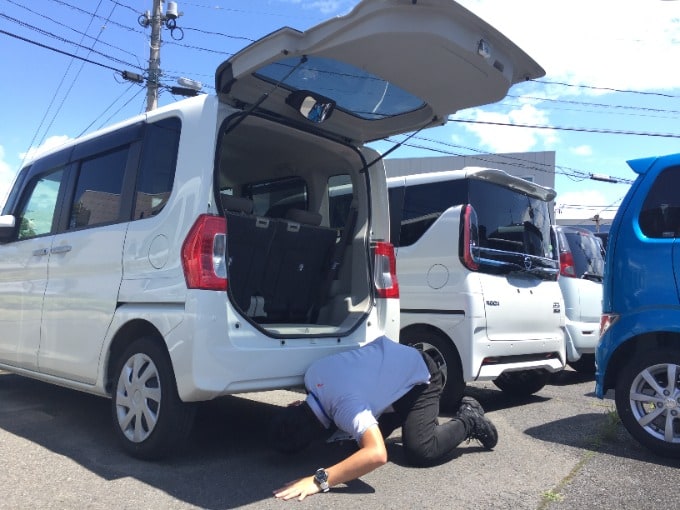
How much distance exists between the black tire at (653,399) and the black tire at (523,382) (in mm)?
1793

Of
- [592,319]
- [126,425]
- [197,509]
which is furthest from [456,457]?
[592,319]

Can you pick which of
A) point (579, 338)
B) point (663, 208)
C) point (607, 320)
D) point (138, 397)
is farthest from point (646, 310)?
point (138, 397)

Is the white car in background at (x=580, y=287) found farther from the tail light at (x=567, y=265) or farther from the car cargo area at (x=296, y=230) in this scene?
the car cargo area at (x=296, y=230)

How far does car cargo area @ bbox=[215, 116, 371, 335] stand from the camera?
4.39m

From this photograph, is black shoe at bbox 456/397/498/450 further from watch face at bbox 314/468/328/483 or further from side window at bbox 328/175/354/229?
side window at bbox 328/175/354/229

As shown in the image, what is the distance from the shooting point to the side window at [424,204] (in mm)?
5785

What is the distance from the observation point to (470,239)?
17.9ft

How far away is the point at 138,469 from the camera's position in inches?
144

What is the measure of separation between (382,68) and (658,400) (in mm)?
2973

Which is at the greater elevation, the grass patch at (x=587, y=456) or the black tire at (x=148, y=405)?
the black tire at (x=148, y=405)

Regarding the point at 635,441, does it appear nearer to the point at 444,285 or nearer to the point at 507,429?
the point at 507,429

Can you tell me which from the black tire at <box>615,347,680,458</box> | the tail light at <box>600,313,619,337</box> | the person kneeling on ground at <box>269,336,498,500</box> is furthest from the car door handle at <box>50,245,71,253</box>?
the black tire at <box>615,347,680,458</box>

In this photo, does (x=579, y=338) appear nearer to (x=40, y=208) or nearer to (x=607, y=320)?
(x=607, y=320)

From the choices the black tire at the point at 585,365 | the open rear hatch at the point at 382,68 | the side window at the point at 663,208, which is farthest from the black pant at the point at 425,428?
the black tire at the point at 585,365
